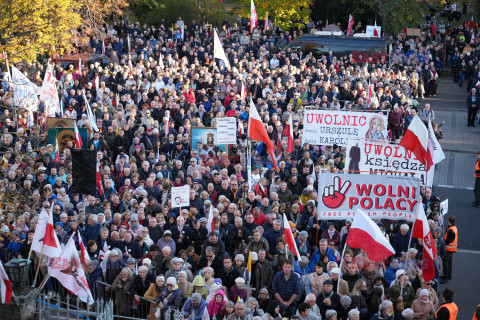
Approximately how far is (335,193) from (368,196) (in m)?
0.57

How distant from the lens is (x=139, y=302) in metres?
14.1

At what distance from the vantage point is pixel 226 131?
20797 millimetres

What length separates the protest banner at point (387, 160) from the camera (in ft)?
55.2

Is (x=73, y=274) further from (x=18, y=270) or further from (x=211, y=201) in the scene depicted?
(x=211, y=201)

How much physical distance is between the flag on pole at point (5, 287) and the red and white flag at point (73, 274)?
2.62 ft

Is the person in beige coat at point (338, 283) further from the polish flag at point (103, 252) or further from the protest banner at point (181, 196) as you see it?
the protest banner at point (181, 196)

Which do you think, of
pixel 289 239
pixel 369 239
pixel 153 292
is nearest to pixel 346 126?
pixel 289 239

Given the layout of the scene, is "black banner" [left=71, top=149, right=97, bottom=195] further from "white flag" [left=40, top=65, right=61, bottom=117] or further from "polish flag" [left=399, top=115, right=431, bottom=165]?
"polish flag" [left=399, top=115, right=431, bottom=165]

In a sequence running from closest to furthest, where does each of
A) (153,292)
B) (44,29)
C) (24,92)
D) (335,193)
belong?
(153,292) < (335,193) < (24,92) < (44,29)

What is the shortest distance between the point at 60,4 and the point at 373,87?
34.9ft

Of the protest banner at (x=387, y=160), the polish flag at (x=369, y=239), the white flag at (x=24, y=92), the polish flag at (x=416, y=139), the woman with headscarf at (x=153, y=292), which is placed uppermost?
the polish flag at (x=416, y=139)

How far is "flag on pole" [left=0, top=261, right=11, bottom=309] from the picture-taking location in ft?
45.4

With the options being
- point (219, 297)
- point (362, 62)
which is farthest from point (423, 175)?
point (362, 62)

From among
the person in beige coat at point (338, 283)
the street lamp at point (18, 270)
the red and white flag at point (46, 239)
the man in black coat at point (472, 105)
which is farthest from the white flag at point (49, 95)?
the man in black coat at point (472, 105)
